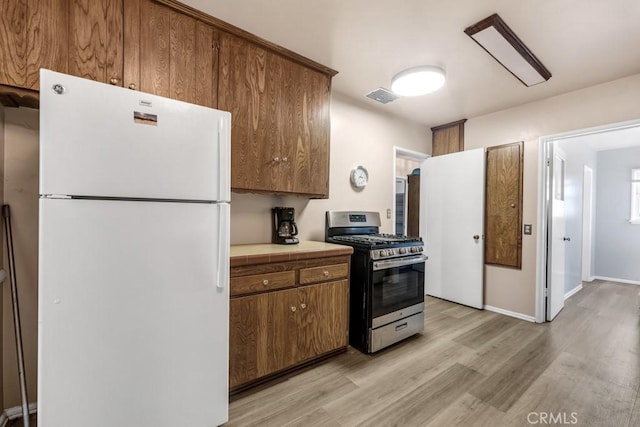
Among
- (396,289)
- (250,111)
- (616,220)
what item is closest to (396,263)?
(396,289)

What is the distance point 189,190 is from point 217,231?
9.6 inches

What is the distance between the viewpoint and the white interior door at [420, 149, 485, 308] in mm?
3420

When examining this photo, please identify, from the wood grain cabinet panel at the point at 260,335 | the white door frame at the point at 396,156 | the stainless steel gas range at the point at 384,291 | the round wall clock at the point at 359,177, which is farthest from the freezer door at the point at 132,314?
the white door frame at the point at 396,156

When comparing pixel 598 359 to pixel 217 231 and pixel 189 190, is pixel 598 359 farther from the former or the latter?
pixel 189 190

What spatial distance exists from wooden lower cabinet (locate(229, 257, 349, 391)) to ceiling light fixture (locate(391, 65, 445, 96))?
1.66 metres

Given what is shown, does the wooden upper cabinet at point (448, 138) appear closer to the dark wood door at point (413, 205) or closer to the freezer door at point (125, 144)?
the dark wood door at point (413, 205)

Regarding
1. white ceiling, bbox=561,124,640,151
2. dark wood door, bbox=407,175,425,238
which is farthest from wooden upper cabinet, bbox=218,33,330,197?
white ceiling, bbox=561,124,640,151

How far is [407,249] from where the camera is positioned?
2.57m

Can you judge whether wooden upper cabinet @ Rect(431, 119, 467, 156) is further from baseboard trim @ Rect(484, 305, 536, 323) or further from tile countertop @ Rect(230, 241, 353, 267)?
tile countertop @ Rect(230, 241, 353, 267)

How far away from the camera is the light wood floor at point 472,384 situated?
1.63 meters

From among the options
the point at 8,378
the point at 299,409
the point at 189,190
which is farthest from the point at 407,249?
the point at 8,378

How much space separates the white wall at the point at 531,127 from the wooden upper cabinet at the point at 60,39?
350 centimetres

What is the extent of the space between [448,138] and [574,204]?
2285 mm

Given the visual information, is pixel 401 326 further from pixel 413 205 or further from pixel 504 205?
pixel 413 205
